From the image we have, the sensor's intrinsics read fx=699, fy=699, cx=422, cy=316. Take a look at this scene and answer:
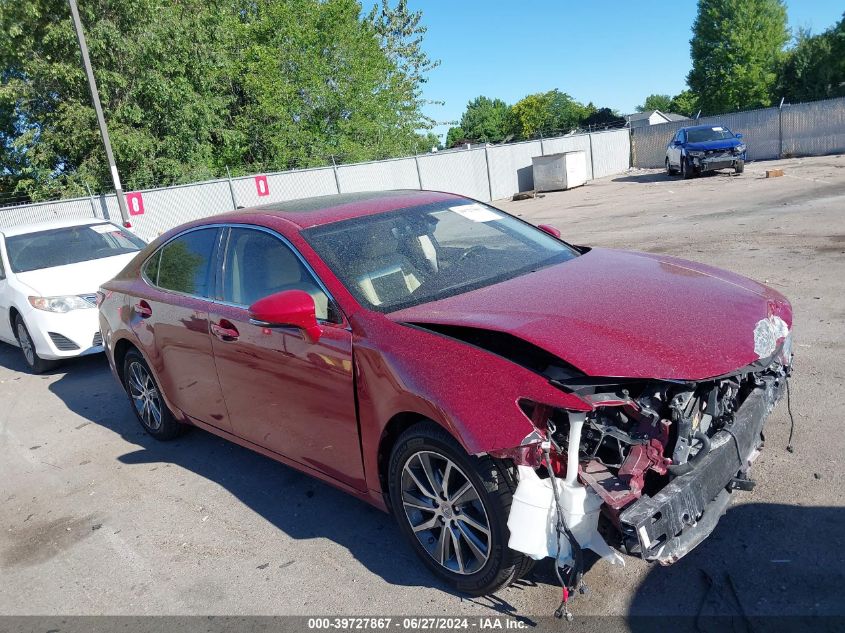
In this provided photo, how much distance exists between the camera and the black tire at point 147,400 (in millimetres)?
5242

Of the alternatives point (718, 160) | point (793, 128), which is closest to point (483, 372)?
point (718, 160)

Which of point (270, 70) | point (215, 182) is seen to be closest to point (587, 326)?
point (215, 182)

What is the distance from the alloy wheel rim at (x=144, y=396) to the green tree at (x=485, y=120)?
113613 mm

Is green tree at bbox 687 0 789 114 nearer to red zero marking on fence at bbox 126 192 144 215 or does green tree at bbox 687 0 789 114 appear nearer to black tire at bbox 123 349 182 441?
red zero marking on fence at bbox 126 192 144 215

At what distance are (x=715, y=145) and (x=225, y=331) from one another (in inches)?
859

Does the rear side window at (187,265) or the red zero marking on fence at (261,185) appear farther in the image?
the red zero marking on fence at (261,185)

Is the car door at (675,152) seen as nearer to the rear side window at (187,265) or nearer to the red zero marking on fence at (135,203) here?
the red zero marking on fence at (135,203)

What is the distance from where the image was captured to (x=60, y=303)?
766 centimetres

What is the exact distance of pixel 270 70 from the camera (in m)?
28.2

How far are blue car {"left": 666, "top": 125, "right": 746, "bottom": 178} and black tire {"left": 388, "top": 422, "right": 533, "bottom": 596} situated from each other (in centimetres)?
2212

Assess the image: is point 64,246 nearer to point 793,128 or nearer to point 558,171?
point 558,171

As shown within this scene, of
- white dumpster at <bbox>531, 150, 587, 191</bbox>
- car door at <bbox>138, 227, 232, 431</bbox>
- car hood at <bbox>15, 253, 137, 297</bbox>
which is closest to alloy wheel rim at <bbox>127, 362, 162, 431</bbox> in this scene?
car door at <bbox>138, 227, 232, 431</bbox>

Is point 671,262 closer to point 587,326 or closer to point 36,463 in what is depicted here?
point 587,326

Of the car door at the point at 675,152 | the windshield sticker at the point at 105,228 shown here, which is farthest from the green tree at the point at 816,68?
the windshield sticker at the point at 105,228
